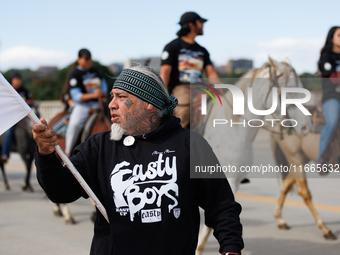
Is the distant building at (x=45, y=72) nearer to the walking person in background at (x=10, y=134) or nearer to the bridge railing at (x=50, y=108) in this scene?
the bridge railing at (x=50, y=108)

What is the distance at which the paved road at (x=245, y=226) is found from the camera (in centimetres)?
552

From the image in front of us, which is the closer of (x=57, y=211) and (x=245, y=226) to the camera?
(x=245, y=226)

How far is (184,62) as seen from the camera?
538 centimetres

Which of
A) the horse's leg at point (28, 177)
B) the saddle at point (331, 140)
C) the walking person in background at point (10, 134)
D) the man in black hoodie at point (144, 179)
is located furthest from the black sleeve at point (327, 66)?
the horse's leg at point (28, 177)

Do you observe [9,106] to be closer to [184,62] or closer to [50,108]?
[184,62]

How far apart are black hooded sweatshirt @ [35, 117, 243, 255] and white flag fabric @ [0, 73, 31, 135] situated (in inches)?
10.9

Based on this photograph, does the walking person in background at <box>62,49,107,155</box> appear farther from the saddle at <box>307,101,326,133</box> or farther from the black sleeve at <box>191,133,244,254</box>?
the black sleeve at <box>191,133,244,254</box>

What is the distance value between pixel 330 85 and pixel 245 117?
123cm

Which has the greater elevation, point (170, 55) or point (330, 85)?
point (170, 55)

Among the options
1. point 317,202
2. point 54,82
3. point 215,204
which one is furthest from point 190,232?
point 54,82

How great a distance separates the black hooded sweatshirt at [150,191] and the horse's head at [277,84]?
319cm

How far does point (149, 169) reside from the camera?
227 cm

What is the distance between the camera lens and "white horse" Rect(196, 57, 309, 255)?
511 centimetres

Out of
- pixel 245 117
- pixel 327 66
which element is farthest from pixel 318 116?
pixel 245 117
